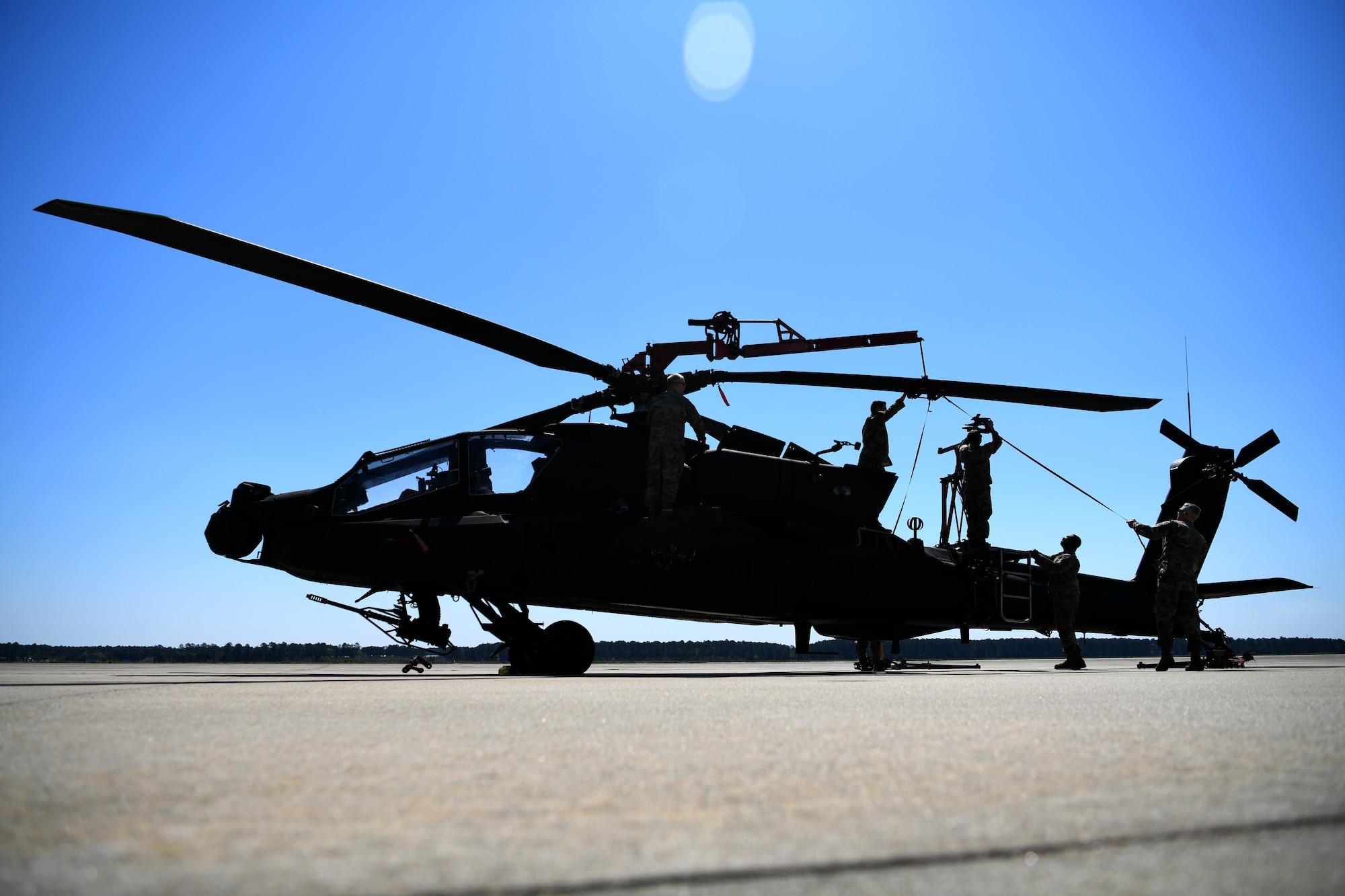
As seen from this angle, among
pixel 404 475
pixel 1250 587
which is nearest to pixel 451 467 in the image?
pixel 404 475

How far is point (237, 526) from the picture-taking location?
32.8ft

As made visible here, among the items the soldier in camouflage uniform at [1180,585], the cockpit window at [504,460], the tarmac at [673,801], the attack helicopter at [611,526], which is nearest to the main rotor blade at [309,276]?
the attack helicopter at [611,526]

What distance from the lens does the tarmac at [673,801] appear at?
161 centimetres

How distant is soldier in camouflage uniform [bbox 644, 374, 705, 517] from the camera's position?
1062cm

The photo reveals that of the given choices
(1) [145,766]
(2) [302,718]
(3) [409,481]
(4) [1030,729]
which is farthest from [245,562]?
(4) [1030,729]

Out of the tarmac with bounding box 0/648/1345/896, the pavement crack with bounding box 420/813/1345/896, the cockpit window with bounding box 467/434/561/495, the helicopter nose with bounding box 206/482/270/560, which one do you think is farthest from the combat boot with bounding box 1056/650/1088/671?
the pavement crack with bounding box 420/813/1345/896

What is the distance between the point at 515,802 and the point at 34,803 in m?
1.13

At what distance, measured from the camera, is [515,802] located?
7.25 ft

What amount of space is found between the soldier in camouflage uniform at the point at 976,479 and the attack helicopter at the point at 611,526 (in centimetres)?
51

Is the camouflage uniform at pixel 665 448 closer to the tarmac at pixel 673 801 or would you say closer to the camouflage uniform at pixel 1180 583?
the camouflage uniform at pixel 1180 583

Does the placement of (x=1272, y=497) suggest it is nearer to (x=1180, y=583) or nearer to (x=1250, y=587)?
A: (x=1250, y=587)

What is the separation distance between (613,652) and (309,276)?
30.0 metres

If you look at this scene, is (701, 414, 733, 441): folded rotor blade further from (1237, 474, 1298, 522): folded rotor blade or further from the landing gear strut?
(1237, 474, 1298, 522): folded rotor blade

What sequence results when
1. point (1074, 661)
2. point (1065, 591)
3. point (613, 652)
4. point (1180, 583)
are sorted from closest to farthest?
point (1180, 583)
point (1074, 661)
point (1065, 591)
point (613, 652)
